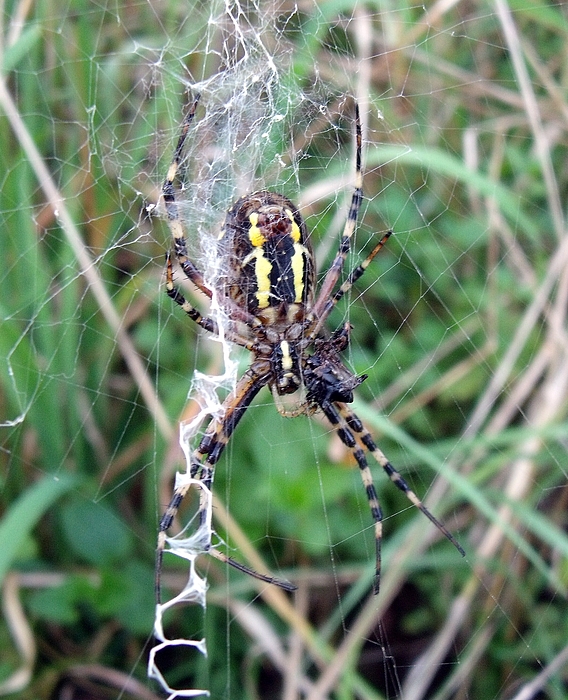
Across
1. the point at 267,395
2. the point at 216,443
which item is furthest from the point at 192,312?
the point at 267,395

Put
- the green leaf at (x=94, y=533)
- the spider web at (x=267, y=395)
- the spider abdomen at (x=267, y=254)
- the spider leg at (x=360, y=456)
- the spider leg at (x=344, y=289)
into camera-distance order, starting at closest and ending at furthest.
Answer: the spider abdomen at (x=267, y=254), the spider leg at (x=344, y=289), the spider leg at (x=360, y=456), the spider web at (x=267, y=395), the green leaf at (x=94, y=533)

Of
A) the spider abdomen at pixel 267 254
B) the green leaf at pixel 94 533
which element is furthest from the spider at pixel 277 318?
the green leaf at pixel 94 533

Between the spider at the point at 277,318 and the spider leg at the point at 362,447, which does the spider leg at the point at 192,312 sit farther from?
the spider leg at the point at 362,447

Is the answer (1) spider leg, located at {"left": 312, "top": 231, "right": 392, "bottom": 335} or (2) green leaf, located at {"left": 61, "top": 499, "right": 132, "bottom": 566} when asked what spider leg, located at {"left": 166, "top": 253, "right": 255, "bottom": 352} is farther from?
(2) green leaf, located at {"left": 61, "top": 499, "right": 132, "bottom": 566}

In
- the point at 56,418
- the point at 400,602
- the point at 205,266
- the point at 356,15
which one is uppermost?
the point at 356,15

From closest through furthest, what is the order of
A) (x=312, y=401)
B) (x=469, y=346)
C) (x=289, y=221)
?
(x=289, y=221), (x=312, y=401), (x=469, y=346)

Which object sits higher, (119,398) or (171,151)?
(171,151)

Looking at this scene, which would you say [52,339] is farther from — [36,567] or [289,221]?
[289,221]

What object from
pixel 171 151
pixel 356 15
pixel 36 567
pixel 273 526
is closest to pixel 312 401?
pixel 273 526
